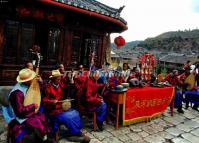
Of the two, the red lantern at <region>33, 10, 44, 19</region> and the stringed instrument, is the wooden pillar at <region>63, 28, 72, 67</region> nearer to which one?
the red lantern at <region>33, 10, 44, 19</region>

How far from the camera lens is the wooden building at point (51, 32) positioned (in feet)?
25.6

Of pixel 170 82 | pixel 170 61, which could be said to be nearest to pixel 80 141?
pixel 170 82

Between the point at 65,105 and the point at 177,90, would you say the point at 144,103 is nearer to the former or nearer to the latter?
the point at 177,90

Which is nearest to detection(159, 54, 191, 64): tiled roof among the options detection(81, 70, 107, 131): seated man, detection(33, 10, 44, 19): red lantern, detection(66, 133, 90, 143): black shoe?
detection(33, 10, 44, 19): red lantern

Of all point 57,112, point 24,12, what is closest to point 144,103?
point 57,112

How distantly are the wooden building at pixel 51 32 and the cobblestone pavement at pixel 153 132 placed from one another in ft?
7.31

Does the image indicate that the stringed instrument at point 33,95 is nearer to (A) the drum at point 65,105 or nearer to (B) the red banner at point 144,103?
(A) the drum at point 65,105

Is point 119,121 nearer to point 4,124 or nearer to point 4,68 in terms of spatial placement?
point 4,124

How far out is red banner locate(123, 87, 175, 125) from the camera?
7371 mm

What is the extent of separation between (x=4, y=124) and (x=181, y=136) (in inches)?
190

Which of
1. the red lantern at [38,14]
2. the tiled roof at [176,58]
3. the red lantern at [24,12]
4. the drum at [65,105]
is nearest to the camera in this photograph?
the drum at [65,105]

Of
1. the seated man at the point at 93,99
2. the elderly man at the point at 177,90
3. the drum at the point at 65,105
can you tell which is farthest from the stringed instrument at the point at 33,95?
the elderly man at the point at 177,90

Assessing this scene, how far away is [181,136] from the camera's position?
754cm

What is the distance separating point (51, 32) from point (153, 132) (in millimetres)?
4650
